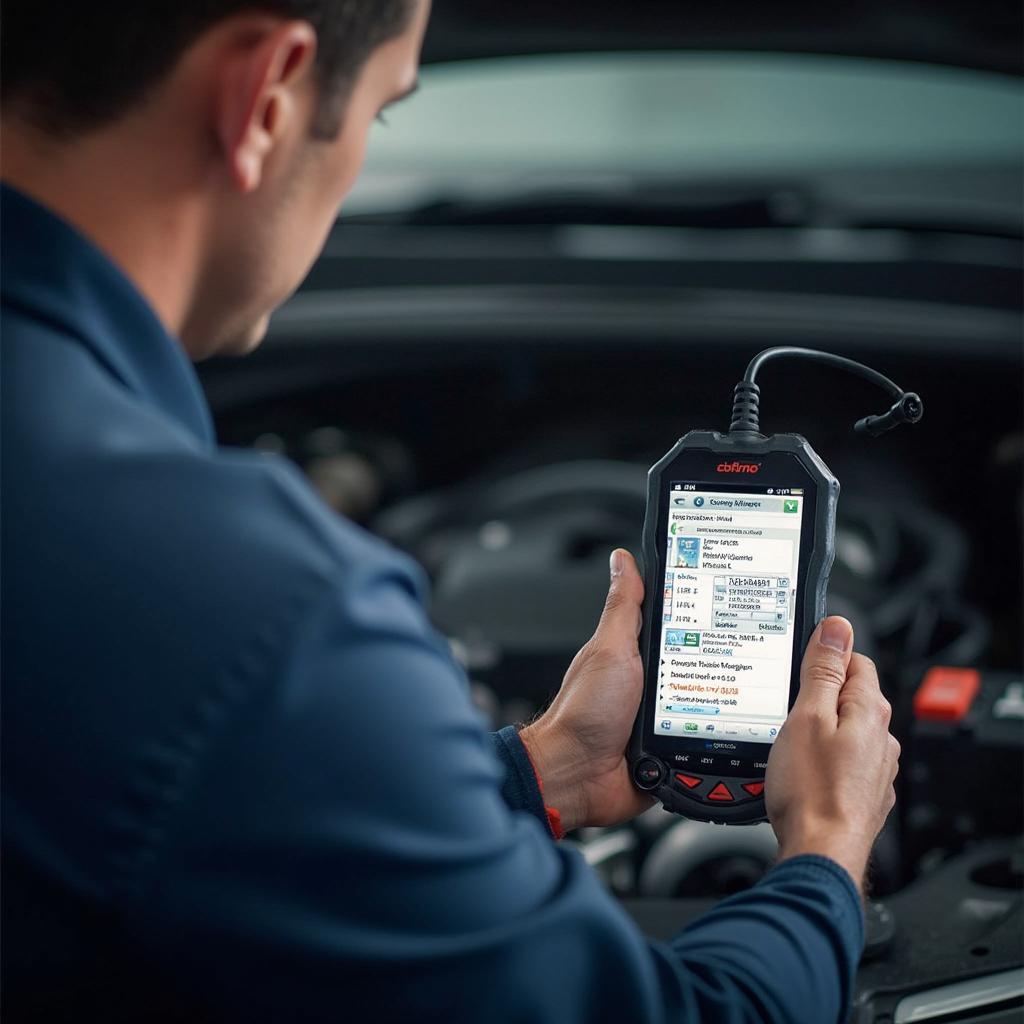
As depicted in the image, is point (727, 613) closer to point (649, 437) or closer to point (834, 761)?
point (834, 761)

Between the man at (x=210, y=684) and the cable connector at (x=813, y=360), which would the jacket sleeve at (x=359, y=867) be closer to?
the man at (x=210, y=684)

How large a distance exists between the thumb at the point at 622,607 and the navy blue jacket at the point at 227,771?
32 centimetres

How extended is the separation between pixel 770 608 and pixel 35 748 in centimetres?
45

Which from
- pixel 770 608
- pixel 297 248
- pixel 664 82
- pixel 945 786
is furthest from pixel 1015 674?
pixel 664 82

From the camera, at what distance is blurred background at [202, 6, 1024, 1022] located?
1.43 meters

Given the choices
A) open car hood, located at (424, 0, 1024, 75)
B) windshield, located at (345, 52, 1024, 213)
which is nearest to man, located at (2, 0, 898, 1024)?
open car hood, located at (424, 0, 1024, 75)

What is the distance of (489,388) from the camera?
180 centimetres

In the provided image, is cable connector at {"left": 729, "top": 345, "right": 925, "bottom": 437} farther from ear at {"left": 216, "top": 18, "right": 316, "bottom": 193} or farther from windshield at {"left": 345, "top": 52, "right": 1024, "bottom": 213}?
windshield at {"left": 345, "top": 52, "right": 1024, "bottom": 213}

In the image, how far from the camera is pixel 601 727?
84cm

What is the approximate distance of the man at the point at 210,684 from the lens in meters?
0.48

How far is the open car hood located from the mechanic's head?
105 cm

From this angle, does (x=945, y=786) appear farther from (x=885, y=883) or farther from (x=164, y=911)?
(x=164, y=911)

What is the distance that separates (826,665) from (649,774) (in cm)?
15

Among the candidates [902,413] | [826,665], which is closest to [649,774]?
[826,665]
